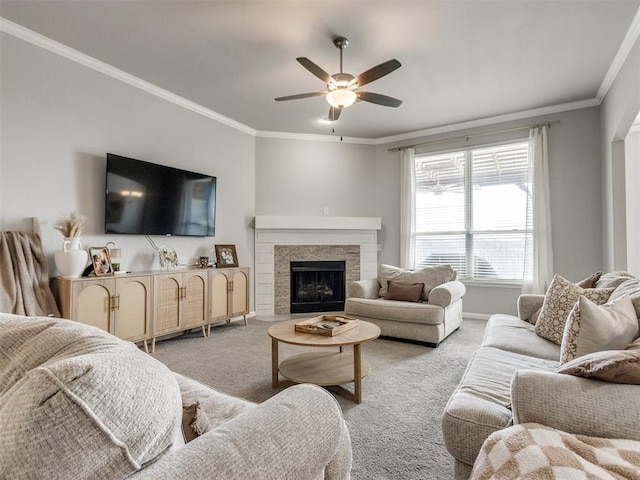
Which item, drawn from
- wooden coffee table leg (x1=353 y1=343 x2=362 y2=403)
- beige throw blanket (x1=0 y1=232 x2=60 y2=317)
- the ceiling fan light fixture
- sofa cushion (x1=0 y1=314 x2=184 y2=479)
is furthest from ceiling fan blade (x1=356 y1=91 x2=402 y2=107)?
beige throw blanket (x1=0 y1=232 x2=60 y2=317)

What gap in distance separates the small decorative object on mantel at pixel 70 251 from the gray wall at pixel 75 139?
0.22m

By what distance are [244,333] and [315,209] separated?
226 cm

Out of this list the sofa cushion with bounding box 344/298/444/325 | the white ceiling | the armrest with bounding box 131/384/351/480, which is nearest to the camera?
the armrest with bounding box 131/384/351/480

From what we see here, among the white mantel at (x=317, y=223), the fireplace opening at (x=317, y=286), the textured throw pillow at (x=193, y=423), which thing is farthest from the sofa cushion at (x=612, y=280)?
the fireplace opening at (x=317, y=286)

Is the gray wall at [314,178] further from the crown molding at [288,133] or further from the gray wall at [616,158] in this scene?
the gray wall at [616,158]

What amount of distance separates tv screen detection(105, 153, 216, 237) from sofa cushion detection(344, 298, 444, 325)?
6.99ft

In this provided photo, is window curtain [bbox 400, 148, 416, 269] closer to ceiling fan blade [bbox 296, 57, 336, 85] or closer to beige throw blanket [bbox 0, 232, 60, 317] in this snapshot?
ceiling fan blade [bbox 296, 57, 336, 85]

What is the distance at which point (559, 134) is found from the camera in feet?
14.2

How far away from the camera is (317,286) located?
545 centimetres

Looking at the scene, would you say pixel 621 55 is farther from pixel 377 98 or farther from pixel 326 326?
pixel 326 326

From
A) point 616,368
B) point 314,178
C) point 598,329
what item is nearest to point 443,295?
point 598,329

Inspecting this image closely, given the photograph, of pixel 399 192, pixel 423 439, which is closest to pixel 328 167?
pixel 399 192

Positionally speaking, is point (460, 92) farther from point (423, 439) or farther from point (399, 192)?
point (423, 439)

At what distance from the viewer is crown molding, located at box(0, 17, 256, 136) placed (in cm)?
276
